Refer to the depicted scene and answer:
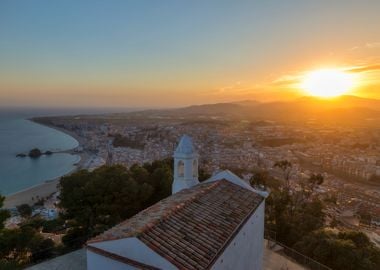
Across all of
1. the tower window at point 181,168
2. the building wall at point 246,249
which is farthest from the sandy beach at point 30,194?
the building wall at point 246,249

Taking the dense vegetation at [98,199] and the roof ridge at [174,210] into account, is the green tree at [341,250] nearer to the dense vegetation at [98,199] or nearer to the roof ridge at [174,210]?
the roof ridge at [174,210]

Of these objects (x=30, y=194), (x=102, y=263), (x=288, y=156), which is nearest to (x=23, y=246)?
(x=102, y=263)

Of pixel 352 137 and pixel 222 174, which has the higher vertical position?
pixel 222 174

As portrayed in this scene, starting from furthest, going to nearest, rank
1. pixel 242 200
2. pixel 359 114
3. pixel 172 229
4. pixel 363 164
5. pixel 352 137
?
pixel 359 114 → pixel 352 137 → pixel 363 164 → pixel 242 200 → pixel 172 229

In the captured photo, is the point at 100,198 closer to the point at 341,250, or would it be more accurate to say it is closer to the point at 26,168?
the point at 341,250

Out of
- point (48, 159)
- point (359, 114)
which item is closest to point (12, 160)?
point (48, 159)

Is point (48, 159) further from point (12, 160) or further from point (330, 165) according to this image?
point (330, 165)

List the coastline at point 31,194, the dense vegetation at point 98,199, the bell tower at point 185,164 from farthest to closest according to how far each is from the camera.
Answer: the coastline at point 31,194, the dense vegetation at point 98,199, the bell tower at point 185,164
